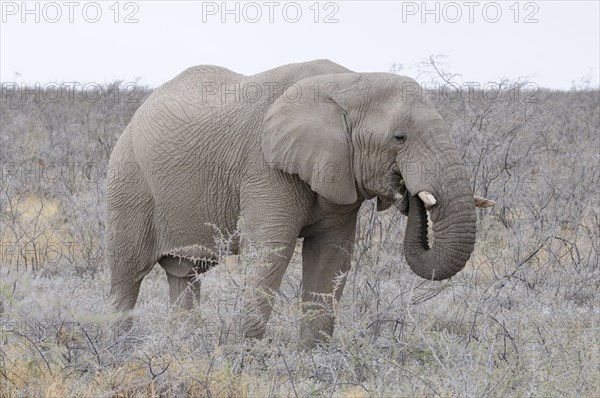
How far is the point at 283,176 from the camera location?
545cm

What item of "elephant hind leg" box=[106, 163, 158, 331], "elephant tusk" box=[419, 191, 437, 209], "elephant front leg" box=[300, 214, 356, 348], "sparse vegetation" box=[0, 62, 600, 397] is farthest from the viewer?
"elephant hind leg" box=[106, 163, 158, 331]

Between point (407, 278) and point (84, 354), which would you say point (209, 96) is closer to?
point (84, 354)

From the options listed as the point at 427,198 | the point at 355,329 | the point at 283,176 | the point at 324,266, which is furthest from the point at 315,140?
the point at 355,329

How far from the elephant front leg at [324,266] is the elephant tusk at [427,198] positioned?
0.86 m

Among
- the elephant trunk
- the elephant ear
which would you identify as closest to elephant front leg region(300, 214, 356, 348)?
the elephant ear

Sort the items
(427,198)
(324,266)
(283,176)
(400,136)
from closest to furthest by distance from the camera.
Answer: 1. (427,198)
2. (400,136)
3. (283,176)
4. (324,266)

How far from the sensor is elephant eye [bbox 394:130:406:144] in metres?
5.14

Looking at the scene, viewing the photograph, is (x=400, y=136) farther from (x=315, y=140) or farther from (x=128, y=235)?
(x=128, y=235)

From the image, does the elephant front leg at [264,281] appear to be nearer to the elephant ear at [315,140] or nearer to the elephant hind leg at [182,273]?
the elephant ear at [315,140]

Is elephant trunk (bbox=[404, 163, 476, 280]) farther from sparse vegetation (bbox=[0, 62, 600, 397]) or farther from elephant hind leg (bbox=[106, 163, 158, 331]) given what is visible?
elephant hind leg (bbox=[106, 163, 158, 331])

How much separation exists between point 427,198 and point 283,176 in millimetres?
925

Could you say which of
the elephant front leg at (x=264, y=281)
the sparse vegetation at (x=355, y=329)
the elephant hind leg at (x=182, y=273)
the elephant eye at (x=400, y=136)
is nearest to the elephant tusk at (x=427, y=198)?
the elephant eye at (x=400, y=136)

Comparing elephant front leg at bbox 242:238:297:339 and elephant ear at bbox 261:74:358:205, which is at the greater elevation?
elephant ear at bbox 261:74:358:205

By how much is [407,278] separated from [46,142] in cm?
1279
